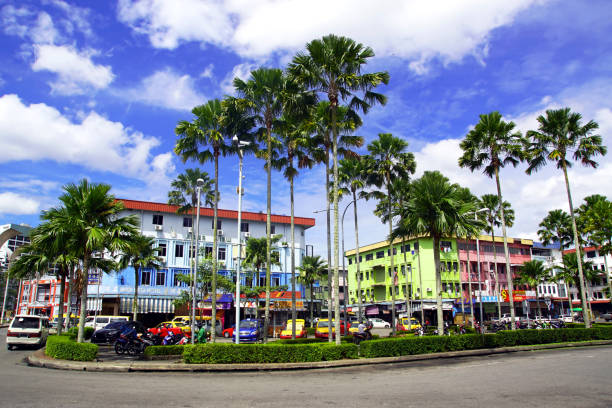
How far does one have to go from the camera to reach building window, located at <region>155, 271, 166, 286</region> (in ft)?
168

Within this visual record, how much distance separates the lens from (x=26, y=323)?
82.1 feet

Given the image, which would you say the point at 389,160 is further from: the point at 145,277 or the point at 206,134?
the point at 145,277

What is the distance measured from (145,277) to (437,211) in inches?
1586

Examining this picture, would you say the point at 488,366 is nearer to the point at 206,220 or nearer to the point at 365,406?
the point at 365,406

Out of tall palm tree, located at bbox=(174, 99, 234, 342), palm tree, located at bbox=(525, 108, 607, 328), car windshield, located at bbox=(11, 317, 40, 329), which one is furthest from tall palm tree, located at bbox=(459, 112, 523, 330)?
car windshield, located at bbox=(11, 317, 40, 329)

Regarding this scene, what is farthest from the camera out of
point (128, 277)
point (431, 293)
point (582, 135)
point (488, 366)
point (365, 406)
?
point (431, 293)

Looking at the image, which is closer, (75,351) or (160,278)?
(75,351)

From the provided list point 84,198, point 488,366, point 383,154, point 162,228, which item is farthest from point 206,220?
point 488,366

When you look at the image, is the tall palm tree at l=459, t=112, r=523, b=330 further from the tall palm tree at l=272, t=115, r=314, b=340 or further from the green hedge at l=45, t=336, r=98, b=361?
the green hedge at l=45, t=336, r=98, b=361

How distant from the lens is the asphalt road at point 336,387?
30.7ft

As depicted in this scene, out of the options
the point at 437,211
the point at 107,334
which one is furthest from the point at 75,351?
the point at 437,211

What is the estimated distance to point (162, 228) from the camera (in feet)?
174

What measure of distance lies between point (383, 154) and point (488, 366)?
2073 cm

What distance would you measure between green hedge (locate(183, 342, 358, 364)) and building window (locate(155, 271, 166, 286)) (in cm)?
3690
